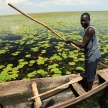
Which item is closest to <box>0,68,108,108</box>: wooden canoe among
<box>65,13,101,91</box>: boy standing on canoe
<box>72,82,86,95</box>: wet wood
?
<box>72,82,86,95</box>: wet wood

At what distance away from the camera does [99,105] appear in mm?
4336

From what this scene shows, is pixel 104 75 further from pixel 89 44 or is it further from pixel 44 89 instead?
pixel 44 89

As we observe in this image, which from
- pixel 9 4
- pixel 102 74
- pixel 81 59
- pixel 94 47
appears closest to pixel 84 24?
pixel 94 47

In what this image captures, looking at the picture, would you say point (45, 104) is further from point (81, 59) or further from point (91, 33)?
point (81, 59)

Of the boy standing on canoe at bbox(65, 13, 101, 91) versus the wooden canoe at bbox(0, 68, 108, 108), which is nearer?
the boy standing on canoe at bbox(65, 13, 101, 91)

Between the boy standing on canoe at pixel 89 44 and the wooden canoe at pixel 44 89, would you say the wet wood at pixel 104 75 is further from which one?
the boy standing on canoe at pixel 89 44

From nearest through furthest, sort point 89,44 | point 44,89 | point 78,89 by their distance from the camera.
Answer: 1. point 89,44
2. point 78,89
3. point 44,89

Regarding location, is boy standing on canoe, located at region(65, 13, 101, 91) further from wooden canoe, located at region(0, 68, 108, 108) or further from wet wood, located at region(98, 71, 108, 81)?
wet wood, located at region(98, 71, 108, 81)

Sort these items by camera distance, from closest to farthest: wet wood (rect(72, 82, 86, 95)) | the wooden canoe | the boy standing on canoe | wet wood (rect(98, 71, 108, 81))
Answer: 1. the boy standing on canoe
2. wet wood (rect(72, 82, 86, 95))
3. the wooden canoe
4. wet wood (rect(98, 71, 108, 81))

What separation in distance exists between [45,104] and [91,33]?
219cm

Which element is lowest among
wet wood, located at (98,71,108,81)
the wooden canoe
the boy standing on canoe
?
the wooden canoe

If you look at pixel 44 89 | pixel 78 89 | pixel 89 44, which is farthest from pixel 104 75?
pixel 44 89

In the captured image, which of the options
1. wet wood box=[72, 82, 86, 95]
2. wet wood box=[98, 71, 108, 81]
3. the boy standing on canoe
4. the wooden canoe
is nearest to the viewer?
the boy standing on canoe

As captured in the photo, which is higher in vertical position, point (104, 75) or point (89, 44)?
point (89, 44)
